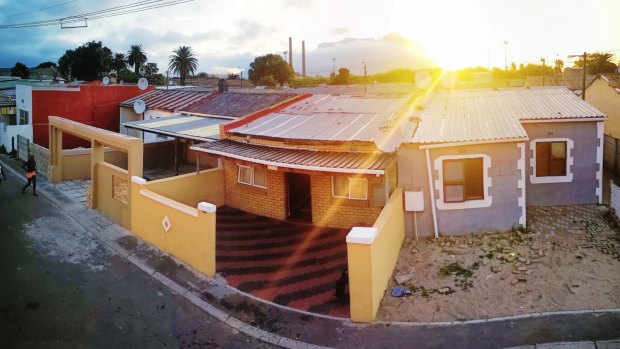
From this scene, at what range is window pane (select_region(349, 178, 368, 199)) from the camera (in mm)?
12836

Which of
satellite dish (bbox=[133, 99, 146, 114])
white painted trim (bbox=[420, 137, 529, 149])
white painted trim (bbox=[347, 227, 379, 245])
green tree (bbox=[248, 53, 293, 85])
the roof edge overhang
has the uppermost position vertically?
green tree (bbox=[248, 53, 293, 85])

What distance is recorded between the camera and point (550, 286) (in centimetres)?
947

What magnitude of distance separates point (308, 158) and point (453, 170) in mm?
4062

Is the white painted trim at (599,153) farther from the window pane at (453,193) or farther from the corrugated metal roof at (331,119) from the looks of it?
the corrugated metal roof at (331,119)

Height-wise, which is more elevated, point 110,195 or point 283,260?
point 110,195

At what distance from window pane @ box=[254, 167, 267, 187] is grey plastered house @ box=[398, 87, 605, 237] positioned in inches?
182

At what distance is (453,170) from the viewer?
12.2 metres

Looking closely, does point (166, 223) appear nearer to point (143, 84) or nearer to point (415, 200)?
point (415, 200)

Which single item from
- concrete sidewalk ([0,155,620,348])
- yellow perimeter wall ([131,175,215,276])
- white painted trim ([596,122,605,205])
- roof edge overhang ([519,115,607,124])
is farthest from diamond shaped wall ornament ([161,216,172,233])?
white painted trim ([596,122,605,205])

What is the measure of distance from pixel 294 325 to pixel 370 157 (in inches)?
197

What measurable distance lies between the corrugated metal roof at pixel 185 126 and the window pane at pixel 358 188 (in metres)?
5.45

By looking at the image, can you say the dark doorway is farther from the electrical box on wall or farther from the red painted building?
the red painted building

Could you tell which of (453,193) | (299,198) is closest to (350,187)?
(299,198)

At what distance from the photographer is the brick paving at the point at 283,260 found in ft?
32.1
